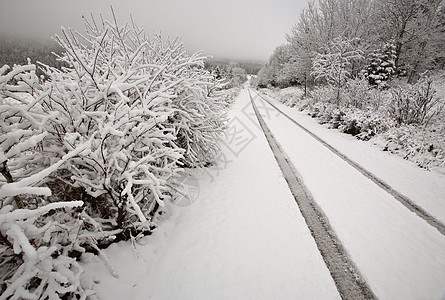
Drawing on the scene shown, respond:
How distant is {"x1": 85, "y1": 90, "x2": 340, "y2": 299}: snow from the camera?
2627 millimetres

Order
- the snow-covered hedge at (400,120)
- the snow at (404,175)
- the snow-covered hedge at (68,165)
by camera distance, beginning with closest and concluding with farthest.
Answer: the snow-covered hedge at (68,165), the snow at (404,175), the snow-covered hedge at (400,120)

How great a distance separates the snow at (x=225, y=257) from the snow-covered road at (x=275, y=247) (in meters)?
0.01

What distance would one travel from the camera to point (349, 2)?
722 inches

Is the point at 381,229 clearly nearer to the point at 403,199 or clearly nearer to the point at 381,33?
the point at 403,199

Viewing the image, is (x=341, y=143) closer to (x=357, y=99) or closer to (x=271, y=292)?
(x=357, y=99)

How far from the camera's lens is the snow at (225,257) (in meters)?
2.63

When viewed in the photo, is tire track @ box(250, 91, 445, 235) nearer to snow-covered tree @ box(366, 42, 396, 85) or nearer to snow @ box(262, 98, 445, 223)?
snow @ box(262, 98, 445, 223)

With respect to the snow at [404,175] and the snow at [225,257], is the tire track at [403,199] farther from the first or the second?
the snow at [225,257]

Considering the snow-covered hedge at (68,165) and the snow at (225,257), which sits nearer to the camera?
the snow-covered hedge at (68,165)

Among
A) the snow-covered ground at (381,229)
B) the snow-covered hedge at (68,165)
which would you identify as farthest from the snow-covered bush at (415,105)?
the snow-covered hedge at (68,165)

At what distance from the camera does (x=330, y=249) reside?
3.21 meters

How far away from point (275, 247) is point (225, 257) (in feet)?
2.83

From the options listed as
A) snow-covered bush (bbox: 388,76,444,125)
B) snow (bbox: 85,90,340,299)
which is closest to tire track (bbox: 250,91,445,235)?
snow (bbox: 85,90,340,299)

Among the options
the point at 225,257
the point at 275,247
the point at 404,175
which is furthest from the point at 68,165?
the point at 404,175
